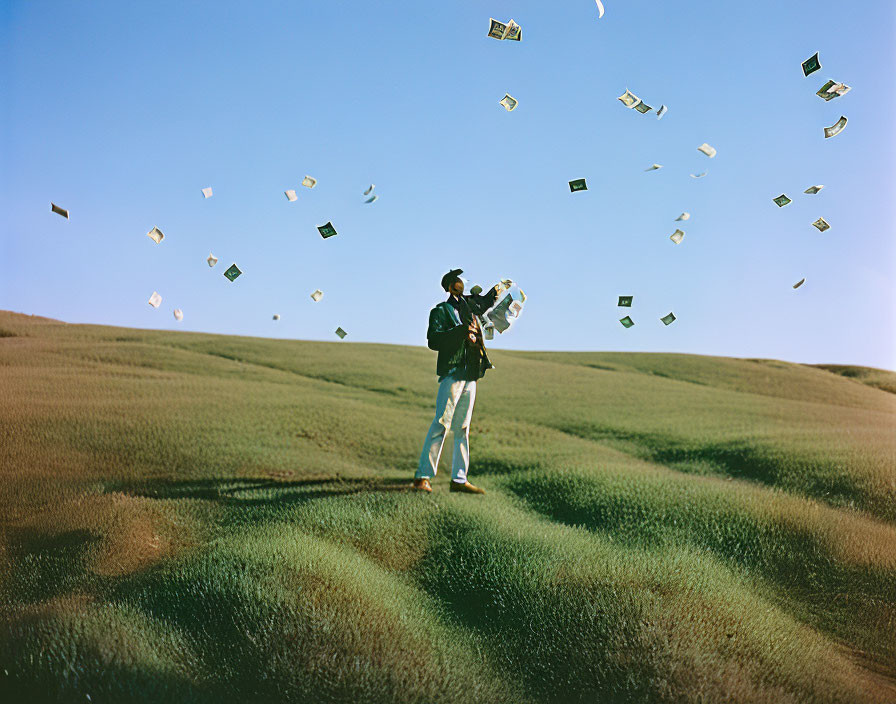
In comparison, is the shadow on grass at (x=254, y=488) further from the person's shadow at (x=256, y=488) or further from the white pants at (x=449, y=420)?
the white pants at (x=449, y=420)

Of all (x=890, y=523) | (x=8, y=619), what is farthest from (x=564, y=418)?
(x=8, y=619)

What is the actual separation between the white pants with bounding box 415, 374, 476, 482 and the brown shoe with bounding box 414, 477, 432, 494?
0.07 m

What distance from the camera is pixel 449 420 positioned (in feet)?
32.8

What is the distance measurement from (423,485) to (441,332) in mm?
2228

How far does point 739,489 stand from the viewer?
11359 mm

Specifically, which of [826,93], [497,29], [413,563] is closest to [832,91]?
[826,93]

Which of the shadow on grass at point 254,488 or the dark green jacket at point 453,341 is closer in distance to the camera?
the dark green jacket at point 453,341

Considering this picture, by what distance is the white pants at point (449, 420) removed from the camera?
992cm

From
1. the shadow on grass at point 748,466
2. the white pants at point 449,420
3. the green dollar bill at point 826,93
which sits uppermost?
the green dollar bill at point 826,93

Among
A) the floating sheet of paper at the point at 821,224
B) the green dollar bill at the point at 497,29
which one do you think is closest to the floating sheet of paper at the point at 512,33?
the green dollar bill at the point at 497,29

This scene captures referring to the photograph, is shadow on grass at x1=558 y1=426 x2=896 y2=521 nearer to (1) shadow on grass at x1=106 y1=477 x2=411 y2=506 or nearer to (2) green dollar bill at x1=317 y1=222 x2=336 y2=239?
(1) shadow on grass at x1=106 y1=477 x2=411 y2=506

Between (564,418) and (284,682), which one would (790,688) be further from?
(564,418)

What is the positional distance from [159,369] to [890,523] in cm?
2145

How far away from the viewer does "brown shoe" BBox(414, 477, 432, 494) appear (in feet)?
33.1
